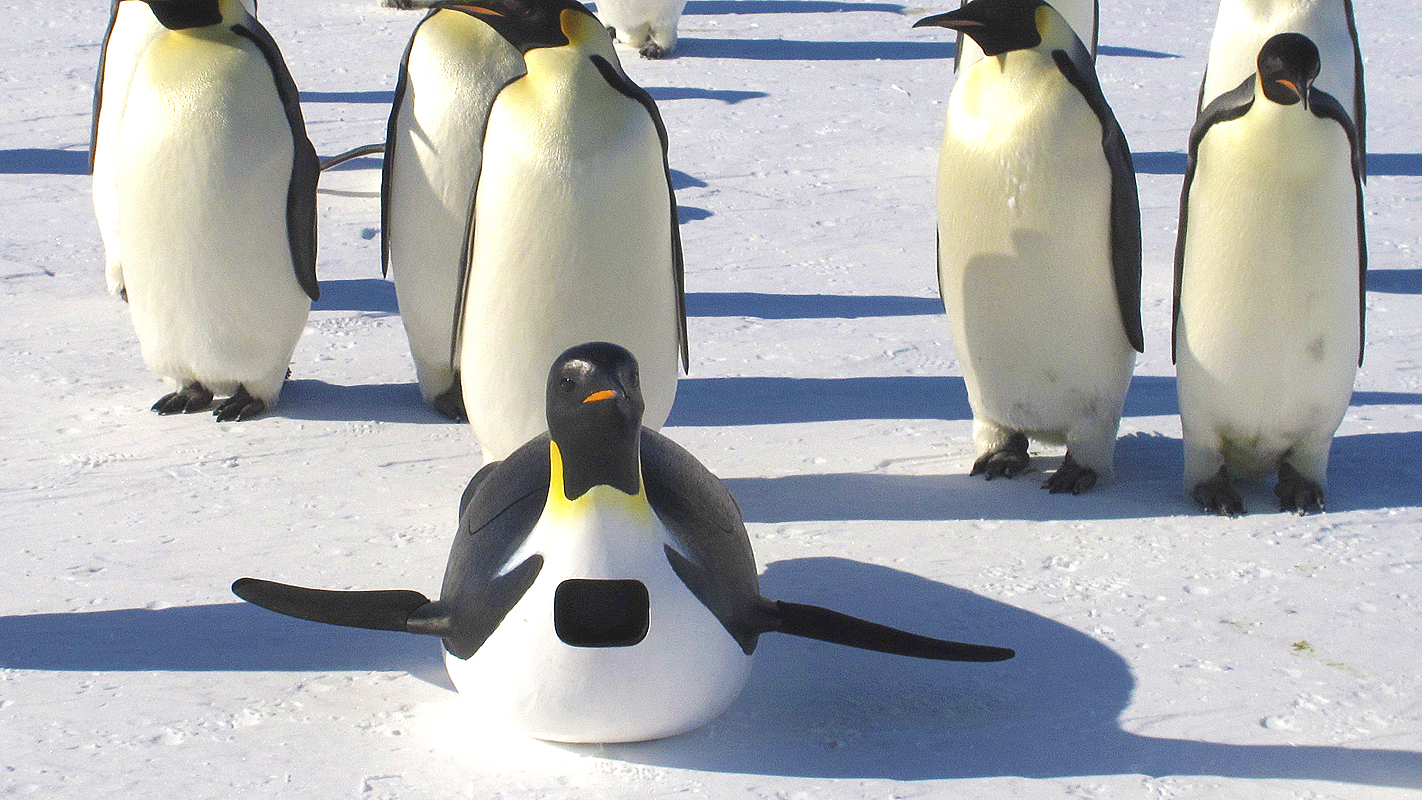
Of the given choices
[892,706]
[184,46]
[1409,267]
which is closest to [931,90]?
[1409,267]

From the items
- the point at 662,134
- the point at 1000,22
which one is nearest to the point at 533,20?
the point at 662,134

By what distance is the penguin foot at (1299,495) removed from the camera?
145 inches

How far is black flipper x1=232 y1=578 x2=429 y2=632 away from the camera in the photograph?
2.59 m

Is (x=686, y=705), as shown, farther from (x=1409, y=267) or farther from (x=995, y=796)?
(x=1409, y=267)

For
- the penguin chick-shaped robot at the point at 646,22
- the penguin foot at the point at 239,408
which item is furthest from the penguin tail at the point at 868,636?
the penguin chick-shaped robot at the point at 646,22

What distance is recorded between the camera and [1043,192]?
3.65 meters

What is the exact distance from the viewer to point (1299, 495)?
369cm

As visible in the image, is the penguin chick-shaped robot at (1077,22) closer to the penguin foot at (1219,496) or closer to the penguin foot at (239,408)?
the penguin foot at (1219,496)

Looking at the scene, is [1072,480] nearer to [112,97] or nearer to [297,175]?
[297,175]

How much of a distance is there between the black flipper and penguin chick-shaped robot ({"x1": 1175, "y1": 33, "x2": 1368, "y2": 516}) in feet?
6.63

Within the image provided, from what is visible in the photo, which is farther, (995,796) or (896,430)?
(896,430)

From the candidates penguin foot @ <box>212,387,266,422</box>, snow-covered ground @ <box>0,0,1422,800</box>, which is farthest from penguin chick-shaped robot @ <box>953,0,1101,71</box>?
penguin foot @ <box>212,387,266,422</box>

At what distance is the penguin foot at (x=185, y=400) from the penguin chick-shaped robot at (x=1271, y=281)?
2.70 meters

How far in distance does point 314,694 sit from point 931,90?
22.7ft
